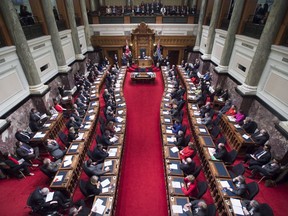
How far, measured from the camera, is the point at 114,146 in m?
6.25

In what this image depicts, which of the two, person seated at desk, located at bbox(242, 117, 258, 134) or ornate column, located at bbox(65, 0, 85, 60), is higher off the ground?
ornate column, located at bbox(65, 0, 85, 60)

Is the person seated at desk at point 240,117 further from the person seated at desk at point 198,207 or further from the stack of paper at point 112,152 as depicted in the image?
the stack of paper at point 112,152

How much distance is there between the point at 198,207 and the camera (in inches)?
162

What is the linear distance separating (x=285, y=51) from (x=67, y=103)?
9961mm

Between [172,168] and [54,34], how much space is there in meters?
9.23

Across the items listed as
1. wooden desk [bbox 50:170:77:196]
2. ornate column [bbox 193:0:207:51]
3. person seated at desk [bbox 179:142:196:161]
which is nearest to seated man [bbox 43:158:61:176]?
wooden desk [bbox 50:170:77:196]

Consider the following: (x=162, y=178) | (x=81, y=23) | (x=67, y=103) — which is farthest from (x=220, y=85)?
(x=81, y=23)

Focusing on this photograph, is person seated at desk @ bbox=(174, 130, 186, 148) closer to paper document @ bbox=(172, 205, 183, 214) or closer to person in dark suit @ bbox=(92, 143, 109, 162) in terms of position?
paper document @ bbox=(172, 205, 183, 214)

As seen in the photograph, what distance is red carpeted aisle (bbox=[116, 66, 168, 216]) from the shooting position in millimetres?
5014

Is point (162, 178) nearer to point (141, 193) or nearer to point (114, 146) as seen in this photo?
point (141, 193)

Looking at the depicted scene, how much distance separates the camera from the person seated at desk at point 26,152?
5.91 metres

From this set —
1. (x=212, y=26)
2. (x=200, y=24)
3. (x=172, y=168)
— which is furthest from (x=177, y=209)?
(x=200, y=24)

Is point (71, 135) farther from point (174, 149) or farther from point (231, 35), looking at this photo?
point (231, 35)

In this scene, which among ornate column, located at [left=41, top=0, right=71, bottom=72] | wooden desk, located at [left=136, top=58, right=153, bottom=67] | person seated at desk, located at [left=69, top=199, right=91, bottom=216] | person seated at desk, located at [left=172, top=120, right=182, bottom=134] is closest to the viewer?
person seated at desk, located at [left=69, top=199, right=91, bottom=216]
